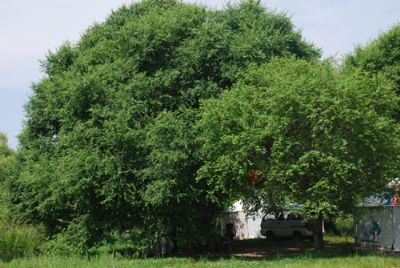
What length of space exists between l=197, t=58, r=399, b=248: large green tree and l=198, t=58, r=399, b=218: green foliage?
38 millimetres

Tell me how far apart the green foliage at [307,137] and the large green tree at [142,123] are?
2.19 metres

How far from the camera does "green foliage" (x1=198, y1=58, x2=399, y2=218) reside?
20094 millimetres

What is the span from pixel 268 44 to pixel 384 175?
354 inches

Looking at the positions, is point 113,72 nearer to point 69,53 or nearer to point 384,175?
point 69,53

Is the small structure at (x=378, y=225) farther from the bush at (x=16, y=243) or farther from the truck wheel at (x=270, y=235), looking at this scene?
the bush at (x=16, y=243)

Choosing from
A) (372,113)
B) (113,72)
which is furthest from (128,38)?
(372,113)

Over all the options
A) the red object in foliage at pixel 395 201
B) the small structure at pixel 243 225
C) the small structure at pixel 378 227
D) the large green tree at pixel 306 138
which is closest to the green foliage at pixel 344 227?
the small structure at pixel 243 225

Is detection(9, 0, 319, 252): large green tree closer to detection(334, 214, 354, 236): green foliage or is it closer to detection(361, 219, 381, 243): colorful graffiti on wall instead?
detection(361, 219, 381, 243): colorful graffiti on wall

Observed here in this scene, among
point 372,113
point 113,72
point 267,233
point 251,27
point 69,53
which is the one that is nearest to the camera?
point 372,113

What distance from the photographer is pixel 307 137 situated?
68.6 ft

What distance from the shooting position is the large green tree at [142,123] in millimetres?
23047

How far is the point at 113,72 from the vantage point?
25453 mm

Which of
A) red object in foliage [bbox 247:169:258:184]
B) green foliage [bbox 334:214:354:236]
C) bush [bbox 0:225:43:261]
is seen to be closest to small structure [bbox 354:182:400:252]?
red object in foliage [bbox 247:169:258:184]

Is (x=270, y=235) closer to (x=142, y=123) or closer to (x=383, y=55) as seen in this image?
(x=383, y=55)
